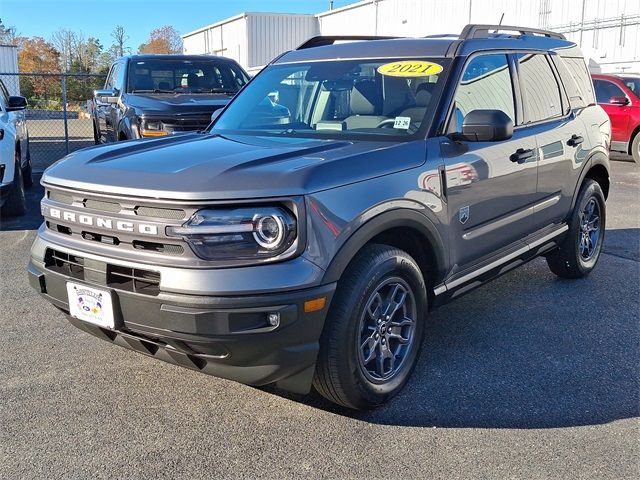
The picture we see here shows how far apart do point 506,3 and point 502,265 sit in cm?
2108

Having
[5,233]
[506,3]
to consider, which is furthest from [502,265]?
[506,3]

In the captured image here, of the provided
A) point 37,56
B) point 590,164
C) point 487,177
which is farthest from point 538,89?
point 37,56

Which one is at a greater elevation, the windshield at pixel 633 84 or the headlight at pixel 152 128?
the windshield at pixel 633 84

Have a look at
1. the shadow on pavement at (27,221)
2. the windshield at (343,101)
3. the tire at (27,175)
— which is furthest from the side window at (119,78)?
the windshield at (343,101)

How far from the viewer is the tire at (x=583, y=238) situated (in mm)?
5281

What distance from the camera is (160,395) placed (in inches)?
137

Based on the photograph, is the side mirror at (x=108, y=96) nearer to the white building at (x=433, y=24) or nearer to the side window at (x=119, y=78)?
the side window at (x=119, y=78)

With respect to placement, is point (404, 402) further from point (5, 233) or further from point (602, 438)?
point (5, 233)


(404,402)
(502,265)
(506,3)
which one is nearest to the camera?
(404,402)

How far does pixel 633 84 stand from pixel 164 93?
33.0ft

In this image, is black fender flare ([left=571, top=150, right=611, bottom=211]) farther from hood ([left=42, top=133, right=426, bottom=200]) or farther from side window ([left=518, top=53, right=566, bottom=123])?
hood ([left=42, top=133, right=426, bottom=200])

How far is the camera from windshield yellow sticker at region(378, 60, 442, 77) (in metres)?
3.90

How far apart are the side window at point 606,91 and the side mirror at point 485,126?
1124cm

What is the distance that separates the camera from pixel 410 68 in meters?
3.97
